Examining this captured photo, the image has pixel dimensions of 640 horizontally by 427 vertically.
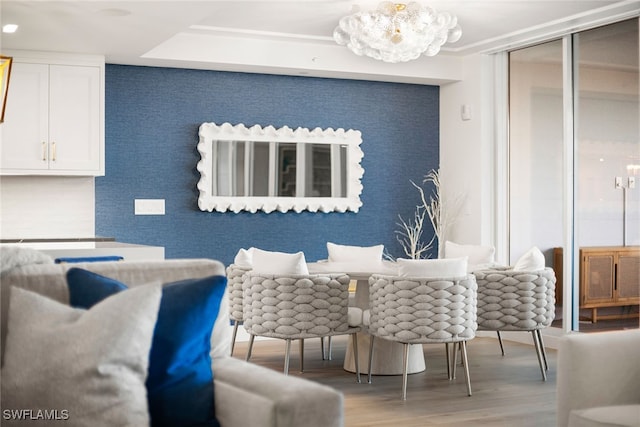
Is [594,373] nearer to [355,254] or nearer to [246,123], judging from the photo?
[355,254]

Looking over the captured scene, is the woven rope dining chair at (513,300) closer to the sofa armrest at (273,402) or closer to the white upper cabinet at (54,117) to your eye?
the white upper cabinet at (54,117)

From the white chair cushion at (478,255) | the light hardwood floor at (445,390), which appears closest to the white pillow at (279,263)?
the light hardwood floor at (445,390)

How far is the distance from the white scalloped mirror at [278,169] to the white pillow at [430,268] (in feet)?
8.69

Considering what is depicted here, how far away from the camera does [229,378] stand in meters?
2.43

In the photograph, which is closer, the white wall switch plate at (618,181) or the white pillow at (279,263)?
the white pillow at (279,263)

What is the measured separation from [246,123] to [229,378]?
498 centimetres

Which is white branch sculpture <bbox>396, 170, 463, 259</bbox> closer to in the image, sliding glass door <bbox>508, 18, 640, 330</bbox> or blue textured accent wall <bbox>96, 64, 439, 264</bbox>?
blue textured accent wall <bbox>96, 64, 439, 264</bbox>

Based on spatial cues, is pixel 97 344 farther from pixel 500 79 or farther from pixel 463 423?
pixel 500 79

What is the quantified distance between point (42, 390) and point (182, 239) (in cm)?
487

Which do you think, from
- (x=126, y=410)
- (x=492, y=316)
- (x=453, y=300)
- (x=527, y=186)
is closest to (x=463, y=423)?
(x=453, y=300)

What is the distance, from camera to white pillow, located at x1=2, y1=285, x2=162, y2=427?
212cm

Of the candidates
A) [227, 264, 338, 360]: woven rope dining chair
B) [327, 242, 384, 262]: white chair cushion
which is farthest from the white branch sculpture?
[227, 264, 338, 360]: woven rope dining chair

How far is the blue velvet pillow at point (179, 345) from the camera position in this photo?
230 cm

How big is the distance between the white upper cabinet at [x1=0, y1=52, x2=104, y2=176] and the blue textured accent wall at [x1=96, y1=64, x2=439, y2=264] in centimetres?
40
